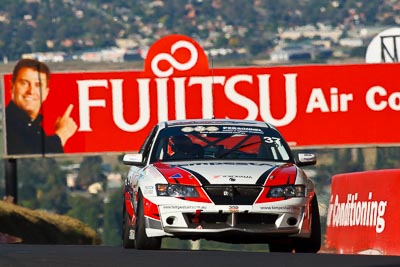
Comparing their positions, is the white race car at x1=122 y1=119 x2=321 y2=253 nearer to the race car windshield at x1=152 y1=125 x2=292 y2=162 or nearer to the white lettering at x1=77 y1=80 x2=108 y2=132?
the race car windshield at x1=152 y1=125 x2=292 y2=162

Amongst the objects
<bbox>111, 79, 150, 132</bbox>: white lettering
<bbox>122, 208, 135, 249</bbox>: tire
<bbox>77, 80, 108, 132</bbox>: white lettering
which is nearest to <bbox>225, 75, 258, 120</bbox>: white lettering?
<bbox>111, 79, 150, 132</bbox>: white lettering

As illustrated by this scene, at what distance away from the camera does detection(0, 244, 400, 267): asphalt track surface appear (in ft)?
50.2

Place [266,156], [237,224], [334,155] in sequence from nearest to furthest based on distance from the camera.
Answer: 1. [237,224]
2. [266,156]
3. [334,155]

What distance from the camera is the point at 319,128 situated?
39188 millimetres

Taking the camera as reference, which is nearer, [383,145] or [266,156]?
[266,156]

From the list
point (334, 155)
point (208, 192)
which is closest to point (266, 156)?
point (208, 192)

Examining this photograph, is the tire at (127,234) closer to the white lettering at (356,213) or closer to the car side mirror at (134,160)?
the car side mirror at (134,160)

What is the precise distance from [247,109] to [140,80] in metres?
2.42

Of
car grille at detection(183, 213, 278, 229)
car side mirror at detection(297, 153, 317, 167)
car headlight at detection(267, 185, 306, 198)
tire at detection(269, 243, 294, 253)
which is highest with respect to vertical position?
car side mirror at detection(297, 153, 317, 167)

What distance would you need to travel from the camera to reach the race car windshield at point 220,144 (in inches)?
731

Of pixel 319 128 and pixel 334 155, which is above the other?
pixel 319 128

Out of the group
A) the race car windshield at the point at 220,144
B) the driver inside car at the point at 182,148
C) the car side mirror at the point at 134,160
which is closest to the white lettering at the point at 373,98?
the race car windshield at the point at 220,144

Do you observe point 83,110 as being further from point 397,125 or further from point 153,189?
point 153,189

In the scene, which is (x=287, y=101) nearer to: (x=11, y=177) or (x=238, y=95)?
(x=238, y=95)
